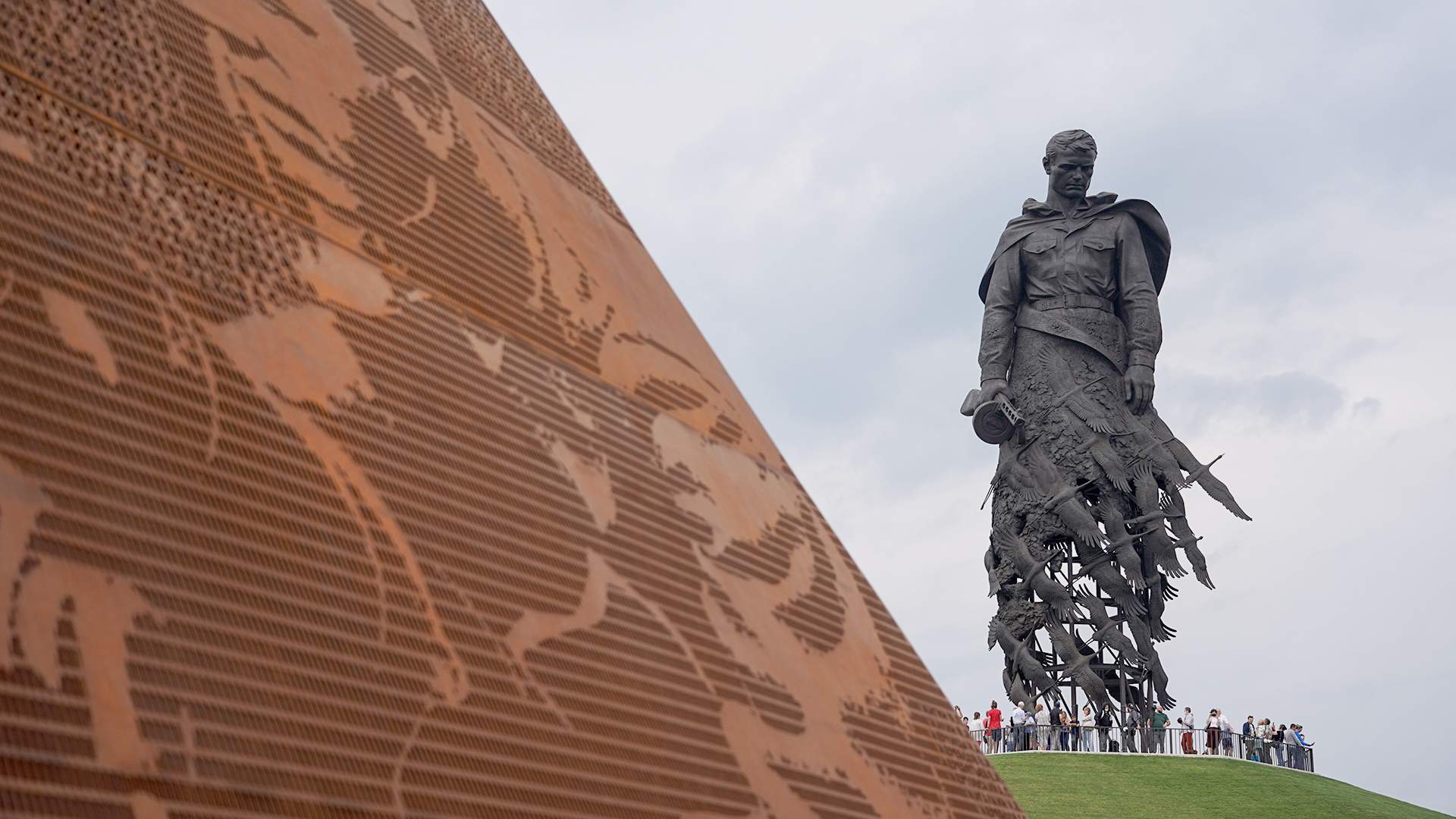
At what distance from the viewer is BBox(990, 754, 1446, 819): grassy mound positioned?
1619cm

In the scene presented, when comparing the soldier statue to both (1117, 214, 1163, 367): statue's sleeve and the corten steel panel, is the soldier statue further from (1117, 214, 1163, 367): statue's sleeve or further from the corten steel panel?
the corten steel panel

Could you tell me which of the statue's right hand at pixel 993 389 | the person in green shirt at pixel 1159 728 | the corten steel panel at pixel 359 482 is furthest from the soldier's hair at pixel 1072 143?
the corten steel panel at pixel 359 482

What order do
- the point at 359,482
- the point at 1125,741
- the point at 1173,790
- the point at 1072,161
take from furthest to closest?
the point at 1072,161, the point at 1125,741, the point at 1173,790, the point at 359,482

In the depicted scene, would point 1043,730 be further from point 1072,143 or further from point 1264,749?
point 1072,143

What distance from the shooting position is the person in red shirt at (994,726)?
19828mm

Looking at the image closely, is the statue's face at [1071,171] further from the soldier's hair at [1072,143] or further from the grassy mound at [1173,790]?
the grassy mound at [1173,790]

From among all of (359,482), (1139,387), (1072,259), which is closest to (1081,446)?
(1139,387)

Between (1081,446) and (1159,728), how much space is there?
3.74 m

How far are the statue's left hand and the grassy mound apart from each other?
4.74m

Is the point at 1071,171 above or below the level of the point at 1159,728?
above

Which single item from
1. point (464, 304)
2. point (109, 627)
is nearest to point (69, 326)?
point (109, 627)

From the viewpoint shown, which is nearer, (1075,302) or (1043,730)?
(1043,730)

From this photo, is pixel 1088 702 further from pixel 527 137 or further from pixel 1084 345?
pixel 527 137

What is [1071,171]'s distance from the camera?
21734 millimetres
